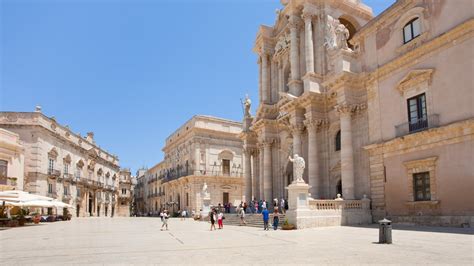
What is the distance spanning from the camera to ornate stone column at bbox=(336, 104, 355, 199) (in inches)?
842

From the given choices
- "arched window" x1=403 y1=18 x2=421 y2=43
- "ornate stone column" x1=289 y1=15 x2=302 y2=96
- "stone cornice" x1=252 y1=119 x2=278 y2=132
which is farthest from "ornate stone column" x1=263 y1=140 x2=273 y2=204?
"arched window" x1=403 y1=18 x2=421 y2=43

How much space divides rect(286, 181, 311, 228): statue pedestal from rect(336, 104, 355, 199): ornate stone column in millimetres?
3565

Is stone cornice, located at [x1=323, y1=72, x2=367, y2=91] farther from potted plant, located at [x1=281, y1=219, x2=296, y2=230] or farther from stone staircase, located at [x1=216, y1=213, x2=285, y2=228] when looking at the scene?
potted plant, located at [x1=281, y1=219, x2=296, y2=230]

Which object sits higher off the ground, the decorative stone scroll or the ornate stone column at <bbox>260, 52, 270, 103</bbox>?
the decorative stone scroll

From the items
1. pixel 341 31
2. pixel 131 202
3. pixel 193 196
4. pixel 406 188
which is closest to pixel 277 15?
pixel 341 31

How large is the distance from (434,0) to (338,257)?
14229 mm

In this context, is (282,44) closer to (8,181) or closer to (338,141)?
(338,141)

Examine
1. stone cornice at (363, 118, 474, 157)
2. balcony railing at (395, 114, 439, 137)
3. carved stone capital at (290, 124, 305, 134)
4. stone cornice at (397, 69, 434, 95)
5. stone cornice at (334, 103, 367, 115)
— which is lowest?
stone cornice at (363, 118, 474, 157)

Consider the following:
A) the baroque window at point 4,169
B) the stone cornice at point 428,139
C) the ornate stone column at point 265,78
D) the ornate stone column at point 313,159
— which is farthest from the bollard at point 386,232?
the baroque window at point 4,169

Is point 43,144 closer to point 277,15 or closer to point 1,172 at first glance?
point 1,172

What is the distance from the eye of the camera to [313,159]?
2483 centimetres

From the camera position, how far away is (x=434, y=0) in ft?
58.0

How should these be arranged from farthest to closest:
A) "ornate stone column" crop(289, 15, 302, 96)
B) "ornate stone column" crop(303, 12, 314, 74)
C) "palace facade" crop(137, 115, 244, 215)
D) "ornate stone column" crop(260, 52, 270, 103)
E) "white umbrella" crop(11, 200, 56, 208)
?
"palace facade" crop(137, 115, 244, 215), "ornate stone column" crop(260, 52, 270, 103), "ornate stone column" crop(289, 15, 302, 96), "ornate stone column" crop(303, 12, 314, 74), "white umbrella" crop(11, 200, 56, 208)

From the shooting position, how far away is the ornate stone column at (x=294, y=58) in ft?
90.7
